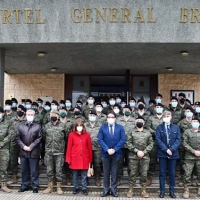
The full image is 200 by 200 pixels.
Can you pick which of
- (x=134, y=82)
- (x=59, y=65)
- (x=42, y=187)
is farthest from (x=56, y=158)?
(x=134, y=82)

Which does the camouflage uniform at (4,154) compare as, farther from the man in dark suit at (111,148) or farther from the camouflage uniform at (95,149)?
the man in dark suit at (111,148)

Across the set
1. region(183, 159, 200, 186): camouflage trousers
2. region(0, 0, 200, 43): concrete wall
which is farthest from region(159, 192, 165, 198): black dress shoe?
region(0, 0, 200, 43): concrete wall

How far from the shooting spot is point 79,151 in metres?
6.49

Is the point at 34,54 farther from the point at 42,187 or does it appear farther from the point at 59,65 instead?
the point at 42,187

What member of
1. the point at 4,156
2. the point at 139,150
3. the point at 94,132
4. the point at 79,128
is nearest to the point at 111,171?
the point at 139,150

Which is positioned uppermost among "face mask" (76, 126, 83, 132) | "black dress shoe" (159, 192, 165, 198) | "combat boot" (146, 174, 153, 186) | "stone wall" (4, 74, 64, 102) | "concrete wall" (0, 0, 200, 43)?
"concrete wall" (0, 0, 200, 43)

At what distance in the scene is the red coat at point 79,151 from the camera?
21.2 feet

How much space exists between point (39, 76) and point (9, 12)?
603cm

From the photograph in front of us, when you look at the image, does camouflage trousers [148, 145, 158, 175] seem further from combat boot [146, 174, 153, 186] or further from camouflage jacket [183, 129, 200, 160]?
camouflage jacket [183, 129, 200, 160]

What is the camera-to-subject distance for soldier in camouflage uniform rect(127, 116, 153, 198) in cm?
639

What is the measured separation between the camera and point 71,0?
313 inches

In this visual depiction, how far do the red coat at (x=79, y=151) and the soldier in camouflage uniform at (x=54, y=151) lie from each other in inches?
8.4

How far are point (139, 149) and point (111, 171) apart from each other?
2.62 feet

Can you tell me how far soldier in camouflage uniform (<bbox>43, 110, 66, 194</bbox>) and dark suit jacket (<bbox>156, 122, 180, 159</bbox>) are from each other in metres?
2.22
